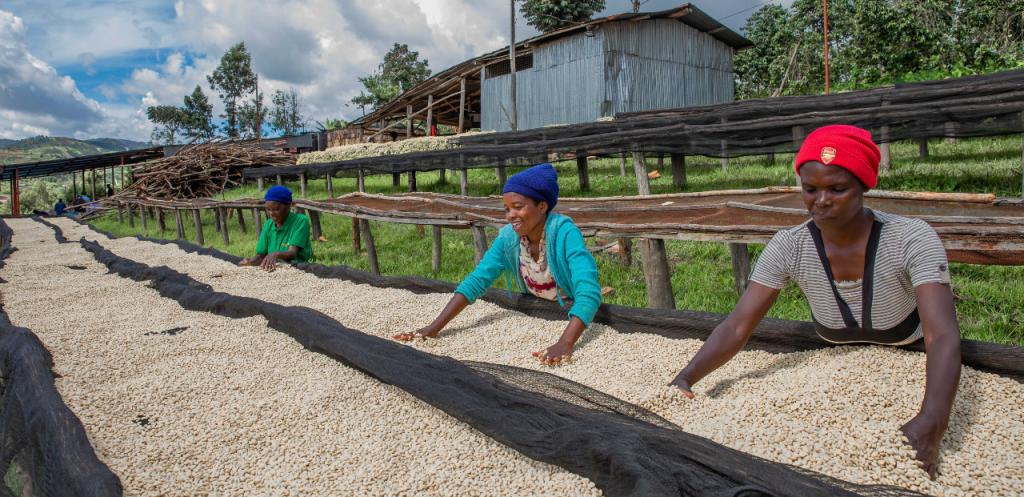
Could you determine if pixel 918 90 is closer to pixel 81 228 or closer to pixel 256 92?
pixel 81 228

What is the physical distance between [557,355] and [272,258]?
13.4ft

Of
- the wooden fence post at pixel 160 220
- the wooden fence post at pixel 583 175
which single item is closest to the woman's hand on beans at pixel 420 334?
the wooden fence post at pixel 583 175

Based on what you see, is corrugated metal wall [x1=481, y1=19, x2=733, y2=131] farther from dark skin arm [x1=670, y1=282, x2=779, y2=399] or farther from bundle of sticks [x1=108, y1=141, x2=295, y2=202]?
dark skin arm [x1=670, y1=282, x2=779, y2=399]

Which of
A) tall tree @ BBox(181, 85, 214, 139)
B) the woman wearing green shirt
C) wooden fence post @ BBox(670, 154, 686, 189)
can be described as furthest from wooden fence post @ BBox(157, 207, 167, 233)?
tall tree @ BBox(181, 85, 214, 139)

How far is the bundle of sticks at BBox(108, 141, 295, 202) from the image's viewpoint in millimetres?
17641

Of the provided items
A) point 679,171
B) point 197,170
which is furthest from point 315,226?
point 197,170

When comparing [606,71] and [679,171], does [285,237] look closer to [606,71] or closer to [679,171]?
[679,171]

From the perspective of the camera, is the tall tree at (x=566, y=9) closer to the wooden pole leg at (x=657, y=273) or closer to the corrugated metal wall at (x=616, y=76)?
the corrugated metal wall at (x=616, y=76)

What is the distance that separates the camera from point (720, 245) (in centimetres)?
593

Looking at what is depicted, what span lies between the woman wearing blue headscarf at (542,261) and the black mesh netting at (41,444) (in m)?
1.42

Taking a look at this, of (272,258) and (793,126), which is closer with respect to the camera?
(793,126)

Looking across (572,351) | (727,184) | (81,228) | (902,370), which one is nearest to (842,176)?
(902,370)

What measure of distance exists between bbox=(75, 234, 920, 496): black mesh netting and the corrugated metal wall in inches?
513

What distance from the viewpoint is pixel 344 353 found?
267 cm
